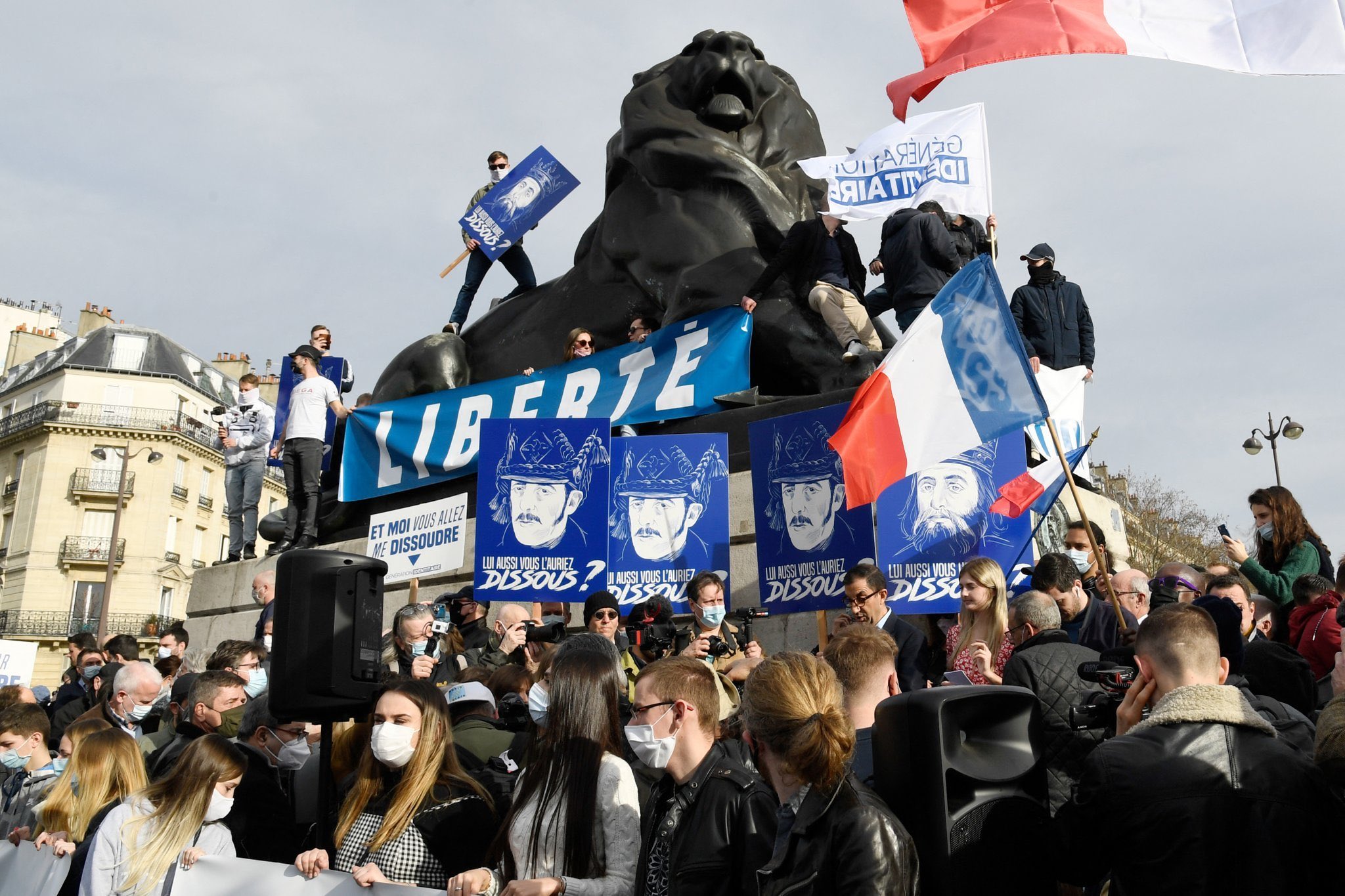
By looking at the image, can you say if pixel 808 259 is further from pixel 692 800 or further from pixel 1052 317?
pixel 692 800

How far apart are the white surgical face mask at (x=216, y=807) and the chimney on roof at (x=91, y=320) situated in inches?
2741

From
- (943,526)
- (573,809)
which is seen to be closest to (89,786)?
(573,809)

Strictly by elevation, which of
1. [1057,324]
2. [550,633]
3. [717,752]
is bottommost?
[717,752]

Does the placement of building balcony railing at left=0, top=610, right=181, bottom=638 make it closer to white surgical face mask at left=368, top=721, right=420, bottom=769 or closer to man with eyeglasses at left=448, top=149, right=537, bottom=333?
man with eyeglasses at left=448, top=149, right=537, bottom=333

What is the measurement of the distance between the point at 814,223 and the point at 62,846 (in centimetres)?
728

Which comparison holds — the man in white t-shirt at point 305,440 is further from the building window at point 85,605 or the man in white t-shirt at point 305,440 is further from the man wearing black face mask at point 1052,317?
the building window at point 85,605

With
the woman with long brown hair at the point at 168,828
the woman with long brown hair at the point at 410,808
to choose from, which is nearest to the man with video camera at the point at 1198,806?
the woman with long brown hair at the point at 410,808

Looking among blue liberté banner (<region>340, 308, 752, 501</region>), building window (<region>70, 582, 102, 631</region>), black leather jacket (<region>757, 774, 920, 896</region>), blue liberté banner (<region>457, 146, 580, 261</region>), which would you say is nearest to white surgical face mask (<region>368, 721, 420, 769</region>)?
black leather jacket (<region>757, 774, 920, 896</region>)

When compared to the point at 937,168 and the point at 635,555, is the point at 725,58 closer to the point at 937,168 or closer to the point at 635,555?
the point at 937,168

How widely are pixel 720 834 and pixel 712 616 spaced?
3.75m

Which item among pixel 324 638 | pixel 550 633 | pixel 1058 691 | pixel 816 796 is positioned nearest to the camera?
pixel 816 796

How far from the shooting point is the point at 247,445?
13.9m

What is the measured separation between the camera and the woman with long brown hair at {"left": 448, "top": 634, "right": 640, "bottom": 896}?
13.9 ft

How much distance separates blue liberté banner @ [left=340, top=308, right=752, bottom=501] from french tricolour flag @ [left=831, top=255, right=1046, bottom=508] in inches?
132
